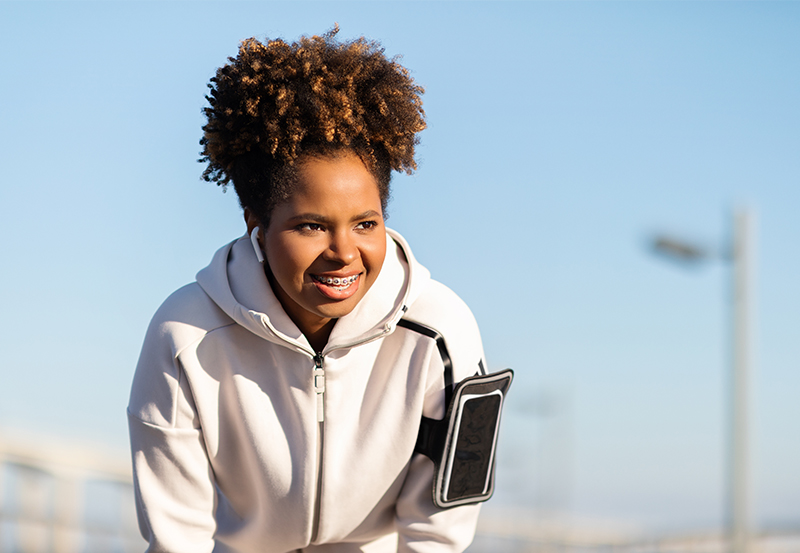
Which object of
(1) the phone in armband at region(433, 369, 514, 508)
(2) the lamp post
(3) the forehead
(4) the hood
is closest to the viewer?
(3) the forehead

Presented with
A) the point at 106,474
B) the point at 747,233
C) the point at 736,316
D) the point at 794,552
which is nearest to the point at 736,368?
the point at 736,316

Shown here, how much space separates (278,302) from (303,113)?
57 centimetres

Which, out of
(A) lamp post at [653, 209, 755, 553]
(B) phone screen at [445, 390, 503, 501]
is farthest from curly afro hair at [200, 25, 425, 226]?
(A) lamp post at [653, 209, 755, 553]

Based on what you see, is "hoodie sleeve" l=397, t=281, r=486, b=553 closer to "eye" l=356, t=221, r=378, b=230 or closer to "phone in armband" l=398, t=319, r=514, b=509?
"phone in armband" l=398, t=319, r=514, b=509

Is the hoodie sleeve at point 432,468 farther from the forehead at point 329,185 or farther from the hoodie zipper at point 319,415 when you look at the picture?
the forehead at point 329,185

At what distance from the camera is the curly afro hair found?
2582 millimetres

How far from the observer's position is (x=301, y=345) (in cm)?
279

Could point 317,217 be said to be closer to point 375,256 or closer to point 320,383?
point 375,256

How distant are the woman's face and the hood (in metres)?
0.11

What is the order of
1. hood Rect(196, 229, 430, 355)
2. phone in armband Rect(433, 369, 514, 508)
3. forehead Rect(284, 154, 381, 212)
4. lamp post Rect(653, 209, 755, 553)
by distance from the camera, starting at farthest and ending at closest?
lamp post Rect(653, 209, 755, 553), phone in armband Rect(433, 369, 514, 508), hood Rect(196, 229, 430, 355), forehead Rect(284, 154, 381, 212)

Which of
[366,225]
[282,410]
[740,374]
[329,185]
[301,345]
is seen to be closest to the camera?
[329,185]

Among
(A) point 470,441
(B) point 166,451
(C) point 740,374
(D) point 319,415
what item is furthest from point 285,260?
(C) point 740,374

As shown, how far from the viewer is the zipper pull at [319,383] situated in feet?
9.33

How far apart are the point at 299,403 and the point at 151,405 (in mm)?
444
